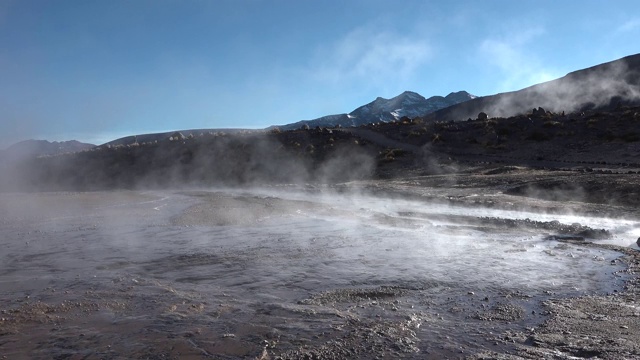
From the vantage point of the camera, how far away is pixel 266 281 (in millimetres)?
6574

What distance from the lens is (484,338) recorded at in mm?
4504

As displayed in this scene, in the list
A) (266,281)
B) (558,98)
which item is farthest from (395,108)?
(266,281)

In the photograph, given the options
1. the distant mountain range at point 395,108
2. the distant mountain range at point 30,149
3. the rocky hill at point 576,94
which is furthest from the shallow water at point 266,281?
the distant mountain range at point 395,108

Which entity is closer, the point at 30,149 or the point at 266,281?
the point at 266,281

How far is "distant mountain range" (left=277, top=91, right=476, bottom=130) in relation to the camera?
381 feet

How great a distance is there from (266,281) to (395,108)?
12336cm

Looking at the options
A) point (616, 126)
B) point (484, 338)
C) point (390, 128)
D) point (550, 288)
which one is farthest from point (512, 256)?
point (390, 128)

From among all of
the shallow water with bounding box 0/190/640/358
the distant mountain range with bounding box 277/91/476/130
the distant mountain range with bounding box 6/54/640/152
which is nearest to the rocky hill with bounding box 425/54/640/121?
the distant mountain range with bounding box 6/54/640/152

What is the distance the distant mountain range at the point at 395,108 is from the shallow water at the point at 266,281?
4036 inches

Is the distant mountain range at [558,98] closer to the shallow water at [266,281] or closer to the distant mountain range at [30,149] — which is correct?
the distant mountain range at [30,149]

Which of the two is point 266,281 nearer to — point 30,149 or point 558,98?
point 30,149

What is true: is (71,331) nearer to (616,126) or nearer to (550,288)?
(550,288)

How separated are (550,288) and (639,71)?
66651 millimetres

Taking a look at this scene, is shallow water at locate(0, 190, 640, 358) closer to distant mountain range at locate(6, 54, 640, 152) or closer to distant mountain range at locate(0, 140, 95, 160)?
distant mountain range at locate(6, 54, 640, 152)
